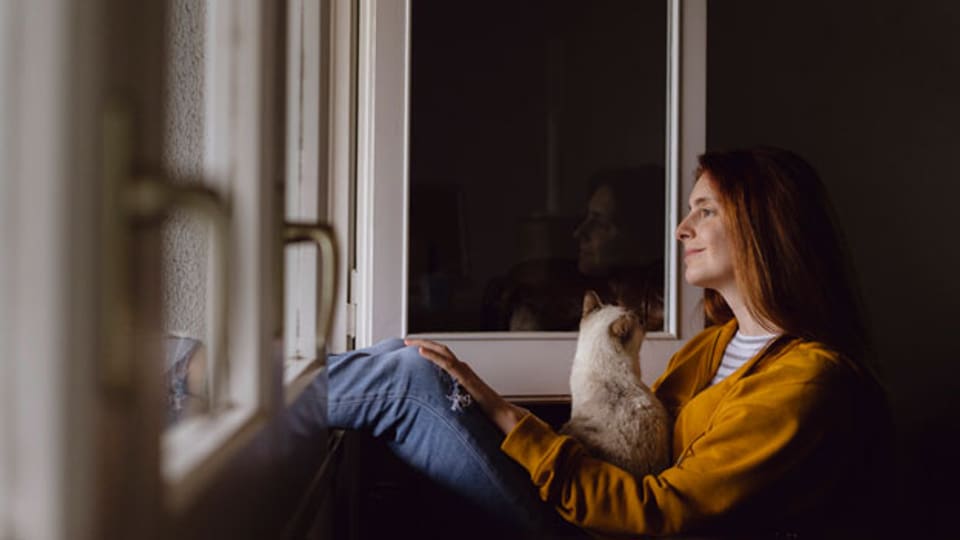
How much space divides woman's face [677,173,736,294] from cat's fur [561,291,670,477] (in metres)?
0.14

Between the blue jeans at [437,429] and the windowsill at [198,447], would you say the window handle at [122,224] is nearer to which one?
the windowsill at [198,447]

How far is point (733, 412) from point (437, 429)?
392 mm

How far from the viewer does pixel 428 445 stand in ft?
3.62

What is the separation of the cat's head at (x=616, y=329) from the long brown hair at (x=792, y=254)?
179mm

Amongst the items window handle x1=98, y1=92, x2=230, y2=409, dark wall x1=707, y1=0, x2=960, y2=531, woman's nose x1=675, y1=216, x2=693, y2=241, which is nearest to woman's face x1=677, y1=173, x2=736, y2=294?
woman's nose x1=675, y1=216, x2=693, y2=241

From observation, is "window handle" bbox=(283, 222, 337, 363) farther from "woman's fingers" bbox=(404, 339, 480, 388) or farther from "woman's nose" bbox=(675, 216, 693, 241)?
"woman's nose" bbox=(675, 216, 693, 241)

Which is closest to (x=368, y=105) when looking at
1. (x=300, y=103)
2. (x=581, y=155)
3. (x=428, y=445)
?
(x=581, y=155)

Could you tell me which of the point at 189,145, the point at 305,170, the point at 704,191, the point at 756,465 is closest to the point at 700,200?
the point at 704,191

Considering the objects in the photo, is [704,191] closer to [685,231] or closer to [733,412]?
[685,231]

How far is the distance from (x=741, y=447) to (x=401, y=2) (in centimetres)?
102

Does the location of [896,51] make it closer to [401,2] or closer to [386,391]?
[401,2]

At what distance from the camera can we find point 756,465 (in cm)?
98

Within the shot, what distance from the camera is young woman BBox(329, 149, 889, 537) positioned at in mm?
990

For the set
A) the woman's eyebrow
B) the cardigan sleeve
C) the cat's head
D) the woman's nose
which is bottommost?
the cardigan sleeve
